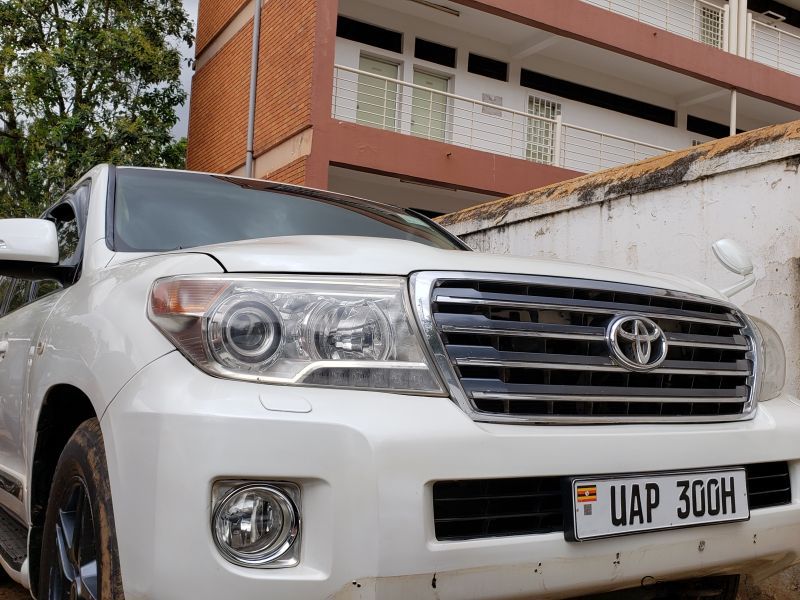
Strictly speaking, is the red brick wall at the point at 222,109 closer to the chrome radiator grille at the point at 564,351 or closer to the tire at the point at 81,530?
the tire at the point at 81,530

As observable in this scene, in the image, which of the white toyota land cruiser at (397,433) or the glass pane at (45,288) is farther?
the glass pane at (45,288)

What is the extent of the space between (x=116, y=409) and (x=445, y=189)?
490 inches

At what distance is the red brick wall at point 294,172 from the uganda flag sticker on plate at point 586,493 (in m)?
10.2

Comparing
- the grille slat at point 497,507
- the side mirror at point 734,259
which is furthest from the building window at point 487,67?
the grille slat at point 497,507

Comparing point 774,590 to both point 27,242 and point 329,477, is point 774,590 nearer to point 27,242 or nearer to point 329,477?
point 329,477

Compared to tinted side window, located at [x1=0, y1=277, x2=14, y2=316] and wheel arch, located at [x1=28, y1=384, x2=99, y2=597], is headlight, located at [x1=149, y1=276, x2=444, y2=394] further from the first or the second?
tinted side window, located at [x1=0, y1=277, x2=14, y2=316]

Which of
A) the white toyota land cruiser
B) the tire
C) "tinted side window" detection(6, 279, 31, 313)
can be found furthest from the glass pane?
the tire

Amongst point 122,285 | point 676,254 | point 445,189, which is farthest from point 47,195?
point 122,285

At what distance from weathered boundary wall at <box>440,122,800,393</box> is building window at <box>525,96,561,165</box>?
9.44 meters

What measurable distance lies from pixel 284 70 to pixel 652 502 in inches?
475

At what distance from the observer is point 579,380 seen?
1968 mm

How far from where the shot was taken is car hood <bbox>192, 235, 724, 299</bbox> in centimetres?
187

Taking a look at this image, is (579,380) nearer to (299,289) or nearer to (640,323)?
(640,323)

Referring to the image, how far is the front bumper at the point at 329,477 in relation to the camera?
158 cm
